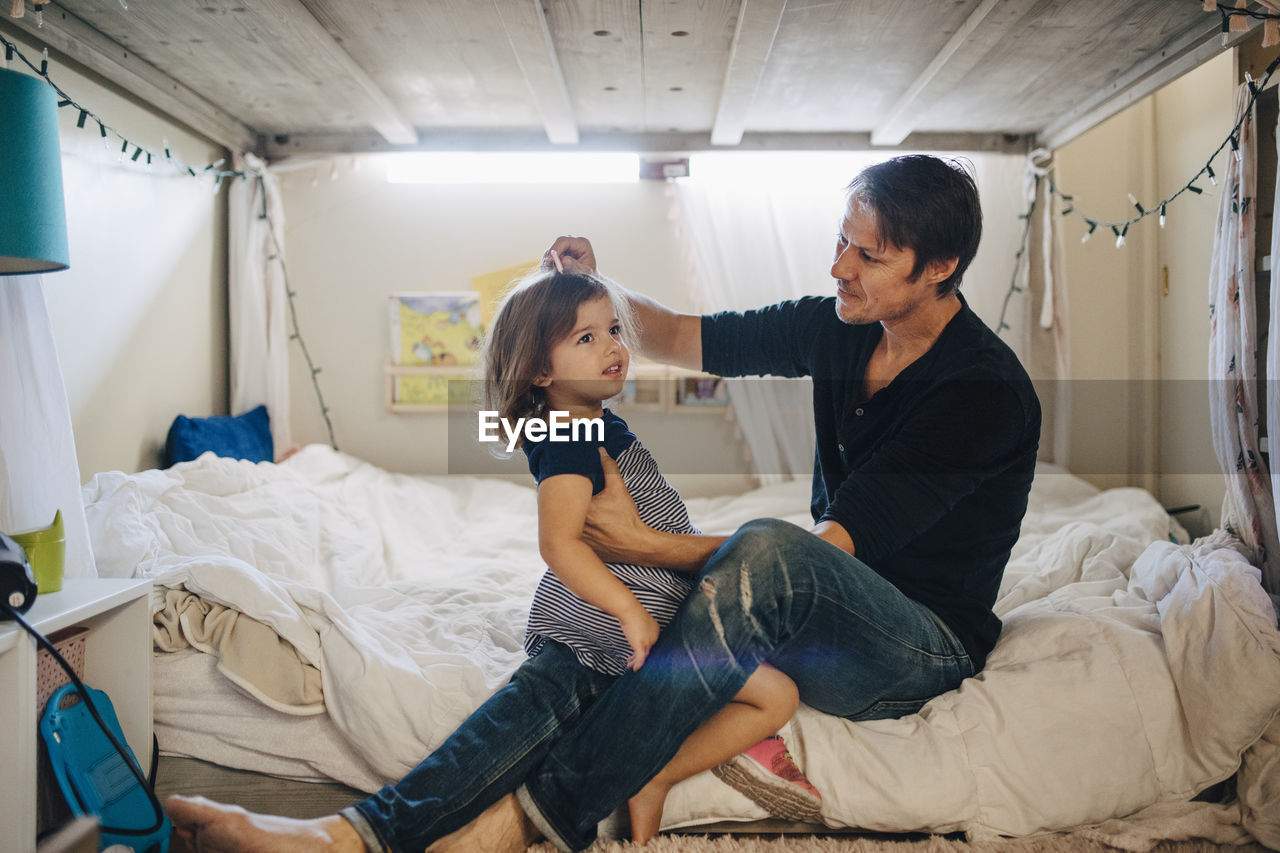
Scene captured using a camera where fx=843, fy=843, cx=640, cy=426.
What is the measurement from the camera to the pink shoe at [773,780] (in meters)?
1.31

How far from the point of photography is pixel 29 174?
128cm

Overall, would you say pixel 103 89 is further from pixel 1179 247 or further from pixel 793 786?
pixel 1179 247

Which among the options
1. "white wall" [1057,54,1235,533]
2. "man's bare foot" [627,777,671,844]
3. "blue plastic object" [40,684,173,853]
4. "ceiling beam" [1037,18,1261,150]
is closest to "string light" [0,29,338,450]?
"blue plastic object" [40,684,173,853]

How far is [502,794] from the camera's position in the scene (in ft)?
4.02

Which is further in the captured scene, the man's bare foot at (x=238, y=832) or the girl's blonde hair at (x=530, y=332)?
the girl's blonde hair at (x=530, y=332)

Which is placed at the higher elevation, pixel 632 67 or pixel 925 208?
pixel 632 67

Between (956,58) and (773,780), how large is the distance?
190cm

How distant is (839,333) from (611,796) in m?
0.92

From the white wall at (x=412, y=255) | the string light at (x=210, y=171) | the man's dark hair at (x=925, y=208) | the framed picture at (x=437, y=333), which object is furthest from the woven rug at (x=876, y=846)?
the framed picture at (x=437, y=333)

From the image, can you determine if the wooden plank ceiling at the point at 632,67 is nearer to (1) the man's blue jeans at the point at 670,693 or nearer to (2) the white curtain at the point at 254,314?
(2) the white curtain at the point at 254,314

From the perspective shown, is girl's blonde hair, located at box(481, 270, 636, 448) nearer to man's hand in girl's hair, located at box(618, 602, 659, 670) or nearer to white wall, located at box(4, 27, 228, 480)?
man's hand in girl's hair, located at box(618, 602, 659, 670)

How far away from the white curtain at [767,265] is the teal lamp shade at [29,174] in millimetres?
2182

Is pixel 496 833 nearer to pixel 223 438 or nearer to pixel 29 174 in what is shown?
pixel 29 174

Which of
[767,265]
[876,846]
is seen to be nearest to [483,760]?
[876,846]
